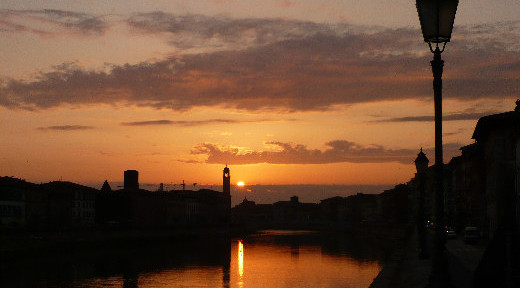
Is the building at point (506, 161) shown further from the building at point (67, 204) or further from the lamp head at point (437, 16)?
the building at point (67, 204)

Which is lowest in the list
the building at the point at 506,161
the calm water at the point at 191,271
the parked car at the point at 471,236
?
the calm water at the point at 191,271

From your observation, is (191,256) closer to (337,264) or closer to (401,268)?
(337,264)

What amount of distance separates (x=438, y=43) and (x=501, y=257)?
402 inches

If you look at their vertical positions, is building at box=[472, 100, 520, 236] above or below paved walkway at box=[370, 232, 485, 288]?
above

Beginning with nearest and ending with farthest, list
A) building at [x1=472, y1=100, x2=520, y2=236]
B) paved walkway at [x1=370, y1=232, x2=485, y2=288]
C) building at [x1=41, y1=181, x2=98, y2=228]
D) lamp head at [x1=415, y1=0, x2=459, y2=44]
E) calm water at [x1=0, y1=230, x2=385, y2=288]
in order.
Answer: lamp head at [x1=415, y1=0, x2=459, y2=44], paved walkway at [x1=370, y1=232, x2=485, y2=288], building at [x1=472, y1=100, x2=520, y2=236], calm water at [x1=0, y1=230, x2=385, y2=288], building at [x1=41, y1=181, x2=98, y2=228]

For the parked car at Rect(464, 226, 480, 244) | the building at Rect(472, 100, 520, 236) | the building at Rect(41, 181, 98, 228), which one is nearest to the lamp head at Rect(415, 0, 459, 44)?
the building at Rect(472, 100, 520, 236)

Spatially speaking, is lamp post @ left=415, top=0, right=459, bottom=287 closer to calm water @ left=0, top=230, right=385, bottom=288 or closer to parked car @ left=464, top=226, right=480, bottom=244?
calm water @ left=0, top=230, right=385, bottom=288

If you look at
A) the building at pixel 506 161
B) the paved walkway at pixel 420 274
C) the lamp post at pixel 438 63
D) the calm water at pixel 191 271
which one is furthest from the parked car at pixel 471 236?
the lamp post at pixel 438 63

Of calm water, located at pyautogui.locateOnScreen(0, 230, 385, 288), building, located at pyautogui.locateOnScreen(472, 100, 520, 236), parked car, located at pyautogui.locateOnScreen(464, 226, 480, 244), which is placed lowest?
calm water, located at pyautogui.locateOnScreen(0, 230, 385, 288)

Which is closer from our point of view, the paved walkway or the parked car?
the paved walkway

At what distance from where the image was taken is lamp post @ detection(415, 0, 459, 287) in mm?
9523

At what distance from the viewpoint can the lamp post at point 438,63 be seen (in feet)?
31.2

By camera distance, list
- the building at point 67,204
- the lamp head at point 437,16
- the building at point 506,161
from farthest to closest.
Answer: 1. the building at point 67,204
2. the building at point 506,161
3. the lamp head at point 437,16

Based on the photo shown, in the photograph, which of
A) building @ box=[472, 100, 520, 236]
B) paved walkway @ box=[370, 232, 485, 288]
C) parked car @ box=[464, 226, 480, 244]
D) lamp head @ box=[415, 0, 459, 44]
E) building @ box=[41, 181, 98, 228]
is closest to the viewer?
lamp head @ box=[415, 0, 459, 44]
